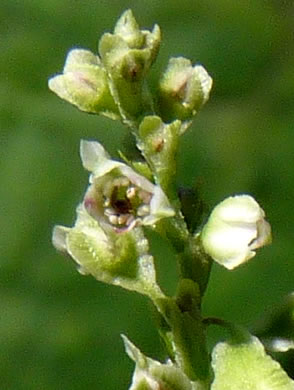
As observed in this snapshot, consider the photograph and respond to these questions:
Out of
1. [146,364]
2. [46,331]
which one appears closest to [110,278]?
[146,364]

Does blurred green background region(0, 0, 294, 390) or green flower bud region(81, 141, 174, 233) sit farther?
blurred green background region(0, 0, 294, 390)

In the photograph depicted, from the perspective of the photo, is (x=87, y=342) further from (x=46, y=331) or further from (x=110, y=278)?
(x=110, y=278)

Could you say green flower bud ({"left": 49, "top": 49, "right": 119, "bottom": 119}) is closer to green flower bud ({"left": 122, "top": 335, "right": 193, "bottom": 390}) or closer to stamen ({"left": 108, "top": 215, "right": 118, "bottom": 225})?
stamen ({"left": 108, "top": 215, "right": 118, "bottom": 225})

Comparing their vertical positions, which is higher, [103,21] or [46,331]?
[103,21]

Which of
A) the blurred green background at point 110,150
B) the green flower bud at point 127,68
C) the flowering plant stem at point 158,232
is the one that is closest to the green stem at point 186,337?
the flowering plant stem at point 158,232

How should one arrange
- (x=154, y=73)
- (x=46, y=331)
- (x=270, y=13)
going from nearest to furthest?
(x=46, y=331), (x=154, y=73), (x=270, y=13)

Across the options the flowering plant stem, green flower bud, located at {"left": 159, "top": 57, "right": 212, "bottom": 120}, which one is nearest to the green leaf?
the flowering plant stem
